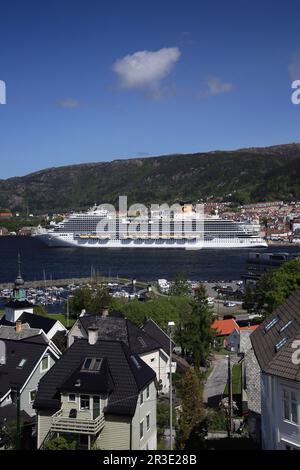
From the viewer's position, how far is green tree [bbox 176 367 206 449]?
8.96 m

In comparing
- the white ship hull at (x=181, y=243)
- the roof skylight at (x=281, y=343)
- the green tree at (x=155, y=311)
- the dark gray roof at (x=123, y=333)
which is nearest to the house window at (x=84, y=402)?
the roof skylight at (x=281, y=343)

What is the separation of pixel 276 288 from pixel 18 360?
14.0m

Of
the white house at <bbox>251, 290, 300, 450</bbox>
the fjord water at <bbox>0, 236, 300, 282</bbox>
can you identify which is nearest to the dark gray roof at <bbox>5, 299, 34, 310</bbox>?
the white house at <bbox>251, 290, 300, 450</bbox>

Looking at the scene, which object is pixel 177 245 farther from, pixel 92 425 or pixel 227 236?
pixel 92 425

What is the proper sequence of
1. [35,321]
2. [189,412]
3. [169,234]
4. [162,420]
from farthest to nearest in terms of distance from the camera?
1. [169,234]
2. [35,321]
3. [162,420]
4. [189,412]

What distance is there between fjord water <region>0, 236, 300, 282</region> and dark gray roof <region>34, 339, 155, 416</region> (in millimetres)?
43300

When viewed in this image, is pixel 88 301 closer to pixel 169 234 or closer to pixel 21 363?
pixel 21 363

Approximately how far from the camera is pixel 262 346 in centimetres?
870

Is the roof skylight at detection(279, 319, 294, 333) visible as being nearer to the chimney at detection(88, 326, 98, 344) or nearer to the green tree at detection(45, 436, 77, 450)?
the chimney at detection(88, 326, 98, 344)

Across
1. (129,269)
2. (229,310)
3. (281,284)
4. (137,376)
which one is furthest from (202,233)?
(137,376)

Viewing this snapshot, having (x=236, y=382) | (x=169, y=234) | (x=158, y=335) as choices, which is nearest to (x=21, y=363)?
(x=158, y=335)

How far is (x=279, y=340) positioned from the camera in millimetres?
8109

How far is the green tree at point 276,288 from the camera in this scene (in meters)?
22.7

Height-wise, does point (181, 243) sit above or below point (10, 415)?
below
